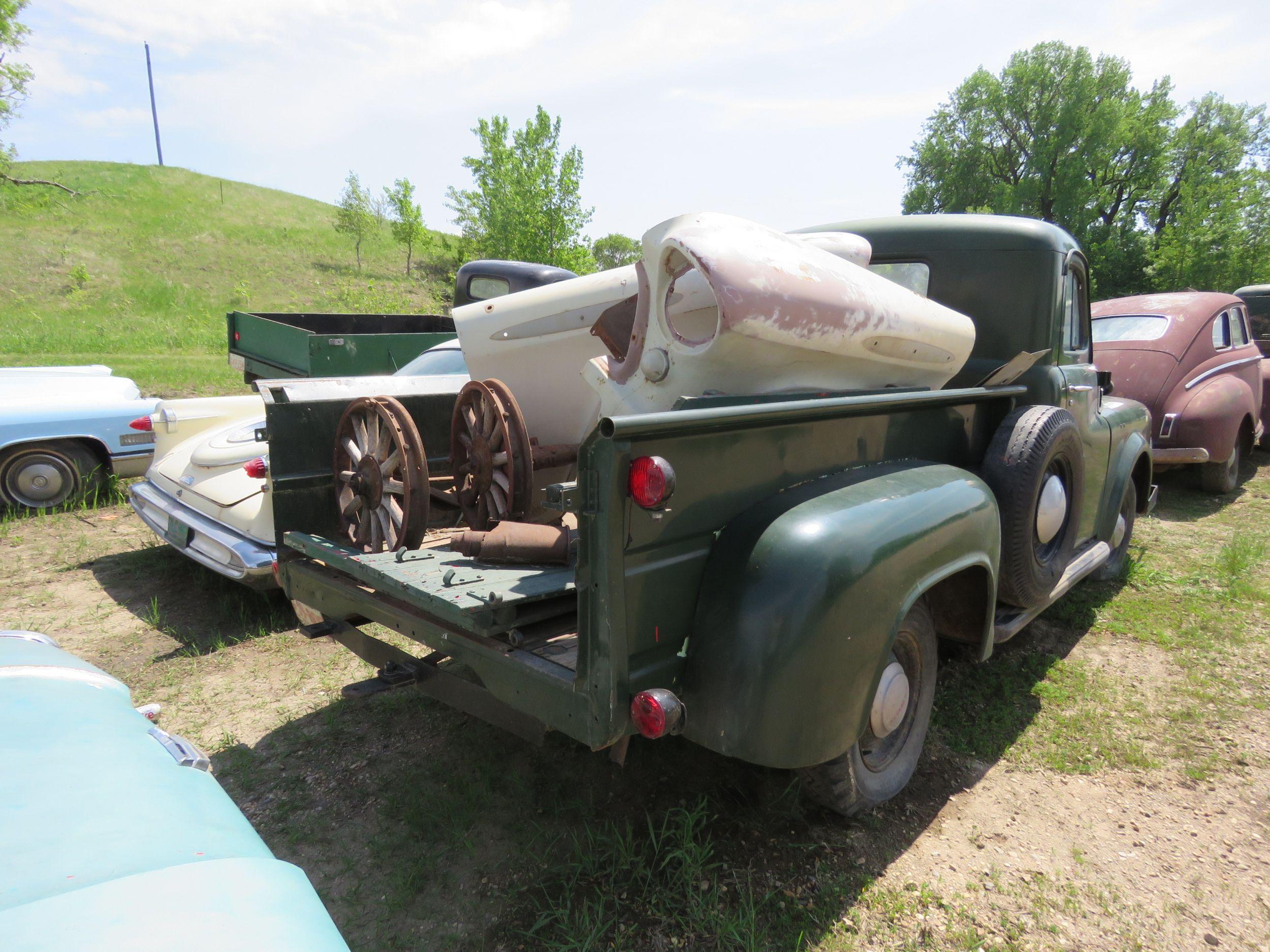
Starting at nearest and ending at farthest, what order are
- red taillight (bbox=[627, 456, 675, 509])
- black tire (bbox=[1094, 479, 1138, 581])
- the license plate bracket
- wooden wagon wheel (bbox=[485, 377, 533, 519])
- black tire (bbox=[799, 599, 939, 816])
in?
red taillight (bbox=[627, 456, 675, 509])
black tire (bbox=[799, 599, 939, 816])
wooden wagon wheel (bbox=[485, 377, 533, 519])
the license plate bracket
black tire (bbox=[1094, 479, 1138, 581])

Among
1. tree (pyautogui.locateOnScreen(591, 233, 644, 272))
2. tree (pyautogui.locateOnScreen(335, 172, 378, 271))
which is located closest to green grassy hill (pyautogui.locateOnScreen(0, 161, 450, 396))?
tree (pyautogui.locateOnScreen(335, 172, 378, 271))

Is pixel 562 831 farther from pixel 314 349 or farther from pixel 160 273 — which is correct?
pixel 160 273

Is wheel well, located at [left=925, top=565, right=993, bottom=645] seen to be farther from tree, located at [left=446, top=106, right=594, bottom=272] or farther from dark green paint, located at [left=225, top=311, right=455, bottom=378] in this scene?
tree, located at [left=446, top=106, right=594, bottom=272]

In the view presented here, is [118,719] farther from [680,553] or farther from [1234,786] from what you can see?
[1234,786]

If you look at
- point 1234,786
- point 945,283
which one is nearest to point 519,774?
point 1234,786

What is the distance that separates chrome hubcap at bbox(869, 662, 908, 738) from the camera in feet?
8.20

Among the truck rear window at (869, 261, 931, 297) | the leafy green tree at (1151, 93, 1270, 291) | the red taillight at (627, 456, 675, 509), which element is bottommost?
the red taillight at (627, 456, 675, 509)

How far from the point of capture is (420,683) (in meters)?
2.64

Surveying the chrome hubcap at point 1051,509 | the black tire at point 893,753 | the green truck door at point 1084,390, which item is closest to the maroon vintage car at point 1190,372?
the green truck door at point 1084,390

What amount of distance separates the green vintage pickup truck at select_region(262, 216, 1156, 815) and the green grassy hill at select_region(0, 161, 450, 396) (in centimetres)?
1068

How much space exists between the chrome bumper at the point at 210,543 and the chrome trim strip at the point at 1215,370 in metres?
8.00

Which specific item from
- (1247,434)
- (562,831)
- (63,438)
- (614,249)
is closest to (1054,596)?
(562,831)

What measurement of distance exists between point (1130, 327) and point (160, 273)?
33.7 meters

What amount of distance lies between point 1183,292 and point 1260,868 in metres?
7.34
